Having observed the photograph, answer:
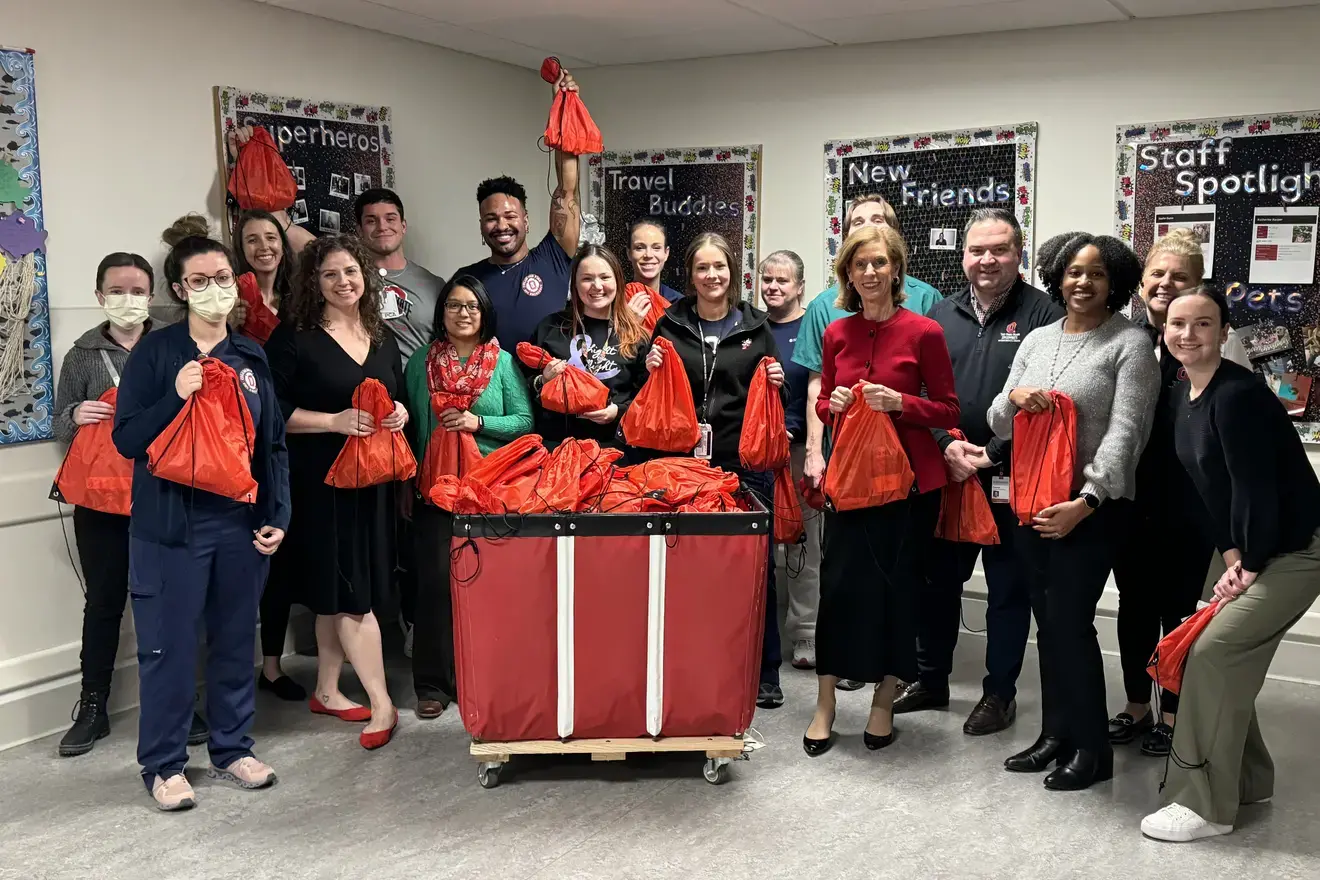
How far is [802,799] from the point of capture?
11.4 ft

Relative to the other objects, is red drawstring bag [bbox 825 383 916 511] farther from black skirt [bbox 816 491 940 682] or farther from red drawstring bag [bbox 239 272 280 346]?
red drawstring bag [bbox 239 272 280 346]

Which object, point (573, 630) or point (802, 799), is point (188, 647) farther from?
point (802, 799)

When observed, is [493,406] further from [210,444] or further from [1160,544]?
[1160,544]

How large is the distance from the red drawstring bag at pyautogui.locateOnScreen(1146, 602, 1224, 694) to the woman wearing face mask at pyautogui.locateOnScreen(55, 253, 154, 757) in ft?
10.2

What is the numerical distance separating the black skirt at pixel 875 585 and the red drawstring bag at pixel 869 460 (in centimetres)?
9

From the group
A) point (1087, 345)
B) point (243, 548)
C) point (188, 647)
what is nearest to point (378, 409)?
point (243, 548)

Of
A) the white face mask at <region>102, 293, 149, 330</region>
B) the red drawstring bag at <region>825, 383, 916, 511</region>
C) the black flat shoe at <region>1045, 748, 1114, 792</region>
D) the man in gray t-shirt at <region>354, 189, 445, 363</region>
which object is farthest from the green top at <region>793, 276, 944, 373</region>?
the white face mask at <region>102, 293, 149, 330</region>

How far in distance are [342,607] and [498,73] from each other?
3140 mm

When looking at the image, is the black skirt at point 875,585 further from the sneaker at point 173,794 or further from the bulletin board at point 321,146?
the bulletin board at point 321,146

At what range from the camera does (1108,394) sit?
10.8 feet

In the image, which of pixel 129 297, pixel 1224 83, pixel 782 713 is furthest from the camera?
pixel 1224 83

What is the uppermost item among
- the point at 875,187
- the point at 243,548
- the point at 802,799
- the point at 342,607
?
the point at 875,187

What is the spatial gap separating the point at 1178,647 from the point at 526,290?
8.58 ft

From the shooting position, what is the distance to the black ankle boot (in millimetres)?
3818
